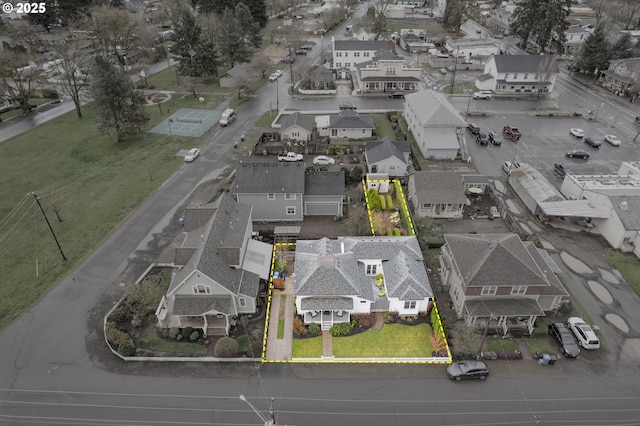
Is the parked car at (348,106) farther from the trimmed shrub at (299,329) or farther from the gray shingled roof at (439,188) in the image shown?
the trimmed shrub at (299,329)

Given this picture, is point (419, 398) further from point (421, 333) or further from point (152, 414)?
point (152, 414)

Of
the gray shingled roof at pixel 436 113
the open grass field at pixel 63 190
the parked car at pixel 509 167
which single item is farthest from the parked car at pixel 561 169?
the open grass field at pixel 63 190

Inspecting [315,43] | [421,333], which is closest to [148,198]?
[421,333]

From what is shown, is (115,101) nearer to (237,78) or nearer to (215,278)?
(237,78)

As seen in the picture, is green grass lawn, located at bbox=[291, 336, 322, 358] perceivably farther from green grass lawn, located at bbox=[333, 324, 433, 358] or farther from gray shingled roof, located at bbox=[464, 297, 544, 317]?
gray shingled roof, located at bbox=[464, 297, 544, 317]

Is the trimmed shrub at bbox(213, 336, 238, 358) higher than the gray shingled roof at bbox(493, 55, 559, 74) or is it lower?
lower

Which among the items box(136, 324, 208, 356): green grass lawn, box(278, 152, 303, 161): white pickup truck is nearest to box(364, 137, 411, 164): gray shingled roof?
box(278, 152, 303, 161): white pickup truck
